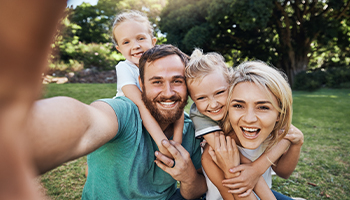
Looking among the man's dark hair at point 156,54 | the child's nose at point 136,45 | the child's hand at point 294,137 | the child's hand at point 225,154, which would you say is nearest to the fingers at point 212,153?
the child's hand at point 225,154

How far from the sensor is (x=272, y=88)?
211 cm

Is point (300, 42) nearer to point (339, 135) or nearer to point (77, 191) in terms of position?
point (339, 135)

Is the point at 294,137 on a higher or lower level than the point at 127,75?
lower

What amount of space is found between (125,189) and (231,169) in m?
1.05

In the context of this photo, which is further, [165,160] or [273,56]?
[273,56]

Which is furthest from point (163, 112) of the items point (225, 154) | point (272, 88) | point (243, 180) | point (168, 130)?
point (272, 88)

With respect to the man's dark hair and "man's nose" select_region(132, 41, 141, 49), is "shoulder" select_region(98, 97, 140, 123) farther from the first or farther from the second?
"man's nose" select_region(132, 41, 141, 49)

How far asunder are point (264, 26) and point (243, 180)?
546 inches

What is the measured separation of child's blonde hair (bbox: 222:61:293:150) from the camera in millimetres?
2117

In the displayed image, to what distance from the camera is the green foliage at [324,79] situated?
1463cm

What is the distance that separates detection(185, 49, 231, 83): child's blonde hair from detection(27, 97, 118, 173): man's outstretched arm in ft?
3.97

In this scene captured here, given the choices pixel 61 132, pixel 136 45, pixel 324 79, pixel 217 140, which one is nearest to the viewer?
pixel 61 132

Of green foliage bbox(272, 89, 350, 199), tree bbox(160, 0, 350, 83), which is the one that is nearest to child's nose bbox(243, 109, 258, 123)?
green foliage bbox(272, 89, 350, 199)

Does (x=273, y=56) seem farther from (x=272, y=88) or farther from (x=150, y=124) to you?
(x=150, y=124)
